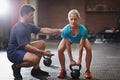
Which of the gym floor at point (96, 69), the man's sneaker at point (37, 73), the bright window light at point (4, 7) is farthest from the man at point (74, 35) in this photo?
the bright window light at point (4, 7)

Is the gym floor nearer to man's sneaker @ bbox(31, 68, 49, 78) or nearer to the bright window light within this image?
man's sneaker @ bbox(31, 68, 49, 78)

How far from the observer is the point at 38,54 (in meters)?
4.00

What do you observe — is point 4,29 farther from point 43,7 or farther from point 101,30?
point 101,30

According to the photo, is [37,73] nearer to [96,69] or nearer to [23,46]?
[23,46]

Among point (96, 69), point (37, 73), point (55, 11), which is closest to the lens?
point (37, 73)

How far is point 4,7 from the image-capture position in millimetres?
8836

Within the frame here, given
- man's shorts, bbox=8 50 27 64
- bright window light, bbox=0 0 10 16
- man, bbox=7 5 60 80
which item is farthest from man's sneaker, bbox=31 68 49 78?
bright window light, bbox=0 0 10 16

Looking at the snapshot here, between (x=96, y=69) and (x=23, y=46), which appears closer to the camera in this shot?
(x=23, y=46)

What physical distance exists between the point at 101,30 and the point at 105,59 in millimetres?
4833

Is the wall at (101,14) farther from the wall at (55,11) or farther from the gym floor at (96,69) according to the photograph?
the gym floor at (96,69)

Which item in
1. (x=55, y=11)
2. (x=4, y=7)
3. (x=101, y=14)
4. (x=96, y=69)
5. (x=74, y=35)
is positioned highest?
(x=4, y=7)

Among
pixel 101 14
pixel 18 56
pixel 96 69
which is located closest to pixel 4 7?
pixel 101 14

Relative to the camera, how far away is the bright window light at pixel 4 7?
28.0 feet

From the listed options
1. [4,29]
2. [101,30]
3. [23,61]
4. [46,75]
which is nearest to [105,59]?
[46,75]
